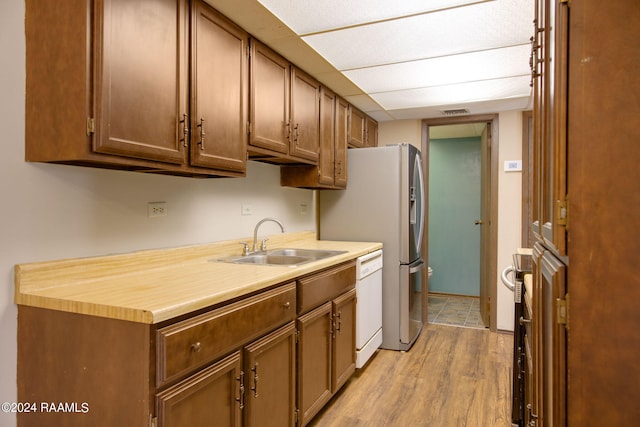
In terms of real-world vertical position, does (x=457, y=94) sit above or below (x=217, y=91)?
above

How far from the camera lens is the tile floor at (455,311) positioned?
4.23 meters

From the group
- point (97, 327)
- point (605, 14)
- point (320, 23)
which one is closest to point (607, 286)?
point (605, 14)

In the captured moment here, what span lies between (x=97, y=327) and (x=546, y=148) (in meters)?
1.43

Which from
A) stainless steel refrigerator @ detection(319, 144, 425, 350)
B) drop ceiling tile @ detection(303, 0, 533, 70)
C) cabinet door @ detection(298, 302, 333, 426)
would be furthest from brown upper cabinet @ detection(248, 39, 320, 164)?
cabinet door @ detection(298, 302, 333, 426)

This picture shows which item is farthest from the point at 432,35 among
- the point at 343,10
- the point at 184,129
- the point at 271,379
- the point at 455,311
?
the point at 455,311

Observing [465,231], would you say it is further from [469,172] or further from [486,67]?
[486,67]

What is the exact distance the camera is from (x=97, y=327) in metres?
1.23

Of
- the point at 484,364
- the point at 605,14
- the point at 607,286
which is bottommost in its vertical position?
the point at 484,364

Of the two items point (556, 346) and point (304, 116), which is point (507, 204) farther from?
point (556, 346)

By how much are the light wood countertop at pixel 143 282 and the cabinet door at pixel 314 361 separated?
281 mm

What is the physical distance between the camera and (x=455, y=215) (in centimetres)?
530

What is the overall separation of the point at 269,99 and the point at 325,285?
1.13 meters

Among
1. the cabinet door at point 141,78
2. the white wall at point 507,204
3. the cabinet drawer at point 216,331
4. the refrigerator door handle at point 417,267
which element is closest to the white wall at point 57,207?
the cabinet door at point 141,78

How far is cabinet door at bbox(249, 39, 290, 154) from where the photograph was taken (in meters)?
2.18
